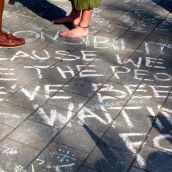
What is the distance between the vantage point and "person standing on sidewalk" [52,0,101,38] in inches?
246

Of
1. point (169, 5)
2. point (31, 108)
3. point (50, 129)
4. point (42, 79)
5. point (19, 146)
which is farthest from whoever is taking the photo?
point (169, 5)

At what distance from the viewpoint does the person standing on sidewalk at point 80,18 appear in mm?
6254

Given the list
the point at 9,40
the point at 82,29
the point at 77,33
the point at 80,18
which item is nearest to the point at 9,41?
the point at 9,40

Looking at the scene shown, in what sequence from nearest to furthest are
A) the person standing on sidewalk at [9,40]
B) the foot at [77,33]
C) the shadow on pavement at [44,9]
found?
the person standing on sidewalk at [9,40], the foot at [77,33], the shadow on pavement at [44,9]

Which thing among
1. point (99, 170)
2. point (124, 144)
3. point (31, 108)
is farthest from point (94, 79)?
point (99, 170)

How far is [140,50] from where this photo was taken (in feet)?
20.5

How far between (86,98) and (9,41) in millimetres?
1781

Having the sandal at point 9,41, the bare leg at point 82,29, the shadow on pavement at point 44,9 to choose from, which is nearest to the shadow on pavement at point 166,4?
the shadow on pavement at point 44,9

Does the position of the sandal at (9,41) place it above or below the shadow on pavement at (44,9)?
above

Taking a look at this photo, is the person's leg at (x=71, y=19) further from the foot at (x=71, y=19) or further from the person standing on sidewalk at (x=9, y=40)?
the person standing on sidewalk at (x=9, y=40)

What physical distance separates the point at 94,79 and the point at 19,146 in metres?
1.73

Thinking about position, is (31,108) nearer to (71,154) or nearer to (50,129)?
(50,129)

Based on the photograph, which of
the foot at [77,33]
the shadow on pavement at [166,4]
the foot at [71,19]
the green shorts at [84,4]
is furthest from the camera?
the shadow on pavement at [166,4]

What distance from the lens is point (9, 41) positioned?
580 cm
